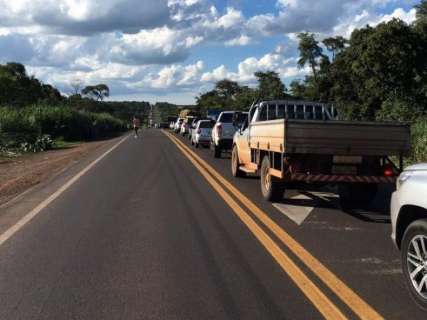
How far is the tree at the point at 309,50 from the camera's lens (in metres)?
81.5

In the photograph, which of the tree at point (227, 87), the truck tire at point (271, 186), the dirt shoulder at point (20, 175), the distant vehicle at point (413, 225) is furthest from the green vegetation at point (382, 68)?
the tree at point (227, 87)

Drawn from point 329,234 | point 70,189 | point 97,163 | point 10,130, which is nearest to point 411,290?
point 329,234

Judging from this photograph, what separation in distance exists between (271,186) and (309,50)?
73.7 meters

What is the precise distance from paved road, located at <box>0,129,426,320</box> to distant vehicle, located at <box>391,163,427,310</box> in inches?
8.2

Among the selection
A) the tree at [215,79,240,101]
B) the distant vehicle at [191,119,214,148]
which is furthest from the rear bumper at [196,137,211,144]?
the tree at [215,79,240,101]

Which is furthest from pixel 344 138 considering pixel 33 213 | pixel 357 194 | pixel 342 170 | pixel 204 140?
pixel 204 140

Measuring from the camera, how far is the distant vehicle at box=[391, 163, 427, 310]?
16.8 ft

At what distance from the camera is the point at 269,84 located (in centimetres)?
9706

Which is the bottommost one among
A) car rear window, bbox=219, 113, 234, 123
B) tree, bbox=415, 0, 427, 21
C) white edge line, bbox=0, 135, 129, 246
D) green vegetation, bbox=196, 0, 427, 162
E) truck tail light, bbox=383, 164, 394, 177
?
white edge line, bbox=0, 135, 129, 246

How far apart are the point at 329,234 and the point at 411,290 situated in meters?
2.89

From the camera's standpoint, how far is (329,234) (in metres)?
8.20

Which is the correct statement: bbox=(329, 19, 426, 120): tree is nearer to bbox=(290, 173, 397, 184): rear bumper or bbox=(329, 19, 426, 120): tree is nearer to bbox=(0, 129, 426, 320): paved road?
bbox=(290, 173, 397, 184): rear bumper

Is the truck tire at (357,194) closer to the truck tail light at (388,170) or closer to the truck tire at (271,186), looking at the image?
the truck tail light at (388,170)

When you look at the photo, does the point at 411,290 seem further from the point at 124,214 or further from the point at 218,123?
the point at 218,123
